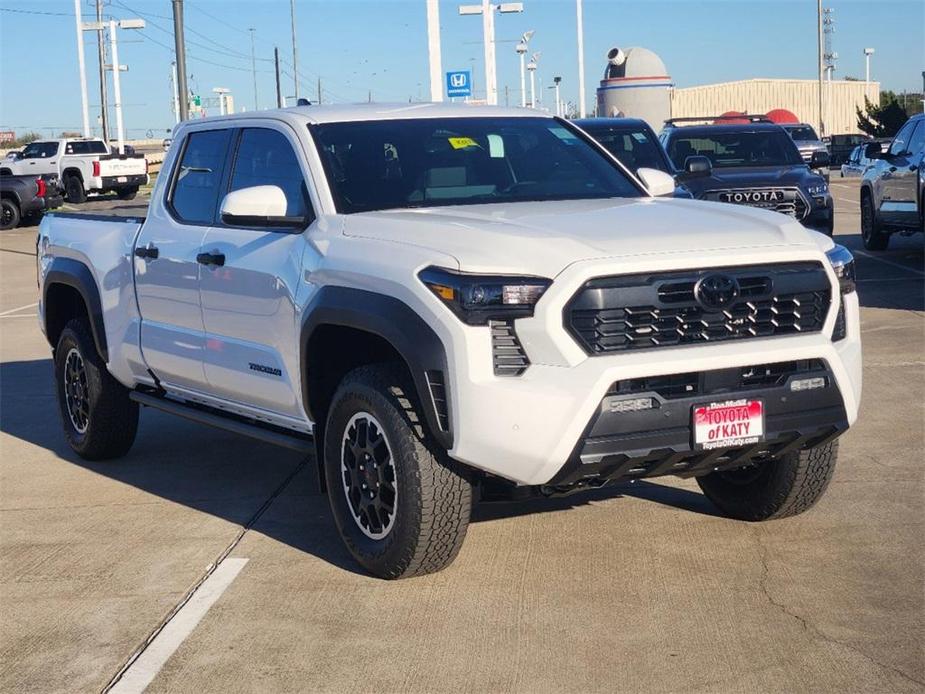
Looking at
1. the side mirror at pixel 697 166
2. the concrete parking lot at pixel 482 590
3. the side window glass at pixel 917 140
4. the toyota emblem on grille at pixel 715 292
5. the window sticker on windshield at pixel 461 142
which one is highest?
the window sticker on windshield at pixel 461 142

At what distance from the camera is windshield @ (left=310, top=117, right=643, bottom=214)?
643 centimetres

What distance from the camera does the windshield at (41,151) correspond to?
1635 inches

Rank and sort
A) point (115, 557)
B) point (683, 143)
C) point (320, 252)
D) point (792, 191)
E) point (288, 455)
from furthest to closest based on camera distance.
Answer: point (683, 143)
point (792, 191)
point (288, 455)
point (115, 557)
point (320, 252)

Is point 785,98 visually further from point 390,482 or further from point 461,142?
point 390,482

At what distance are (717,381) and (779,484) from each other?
1193 millimetres

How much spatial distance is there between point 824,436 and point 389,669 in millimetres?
1976

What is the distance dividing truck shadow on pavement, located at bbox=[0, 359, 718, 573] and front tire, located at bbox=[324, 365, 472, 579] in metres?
0.31

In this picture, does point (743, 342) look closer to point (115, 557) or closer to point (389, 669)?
point (389, 669)

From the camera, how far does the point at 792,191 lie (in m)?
16.3

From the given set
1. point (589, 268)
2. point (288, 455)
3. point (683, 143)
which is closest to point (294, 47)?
point (683, 143)

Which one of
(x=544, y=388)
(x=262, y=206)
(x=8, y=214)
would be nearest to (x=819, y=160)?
(x=262, y=206)

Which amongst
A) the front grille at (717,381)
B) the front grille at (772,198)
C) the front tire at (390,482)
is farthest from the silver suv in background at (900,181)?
the front tire at (390,482)

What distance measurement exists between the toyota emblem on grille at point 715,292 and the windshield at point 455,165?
4.90 feet

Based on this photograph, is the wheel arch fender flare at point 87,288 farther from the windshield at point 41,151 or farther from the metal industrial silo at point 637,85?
the metal industrial silo at point 637,85
